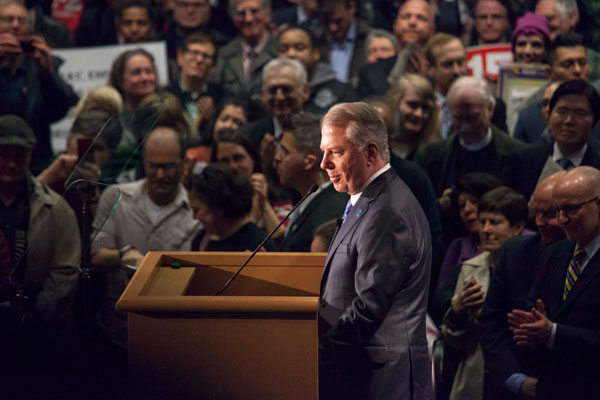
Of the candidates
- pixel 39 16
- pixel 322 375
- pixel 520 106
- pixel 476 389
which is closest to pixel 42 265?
pixel 322 375

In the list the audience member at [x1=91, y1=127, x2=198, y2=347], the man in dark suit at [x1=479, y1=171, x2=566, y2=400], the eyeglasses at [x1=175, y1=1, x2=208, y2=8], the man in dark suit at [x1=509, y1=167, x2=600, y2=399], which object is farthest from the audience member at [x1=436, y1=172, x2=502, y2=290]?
the eyeglasses at [x1=175, y1=1, x2=208, y2=8]

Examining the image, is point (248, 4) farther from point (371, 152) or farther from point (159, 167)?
point (371, 152)

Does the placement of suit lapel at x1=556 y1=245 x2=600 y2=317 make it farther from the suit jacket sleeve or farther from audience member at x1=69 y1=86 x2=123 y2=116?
audience member at x1=69 y1=86 x2=123 y2=116

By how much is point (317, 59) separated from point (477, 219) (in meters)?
2.51

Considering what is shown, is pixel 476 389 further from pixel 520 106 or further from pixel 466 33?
pixel 466 33

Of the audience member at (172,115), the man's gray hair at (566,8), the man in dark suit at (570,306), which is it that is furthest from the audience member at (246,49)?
the man in dark suit at (570,306)

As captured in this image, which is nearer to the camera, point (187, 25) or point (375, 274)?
point (375, 274)

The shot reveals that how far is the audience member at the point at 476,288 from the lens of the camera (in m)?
4.27

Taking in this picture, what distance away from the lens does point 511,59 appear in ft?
21.7

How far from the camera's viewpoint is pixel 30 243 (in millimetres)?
3418

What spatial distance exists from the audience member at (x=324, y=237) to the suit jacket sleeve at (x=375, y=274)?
32.5 inches

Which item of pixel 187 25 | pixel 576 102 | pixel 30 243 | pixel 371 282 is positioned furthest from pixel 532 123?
pixel 30 243

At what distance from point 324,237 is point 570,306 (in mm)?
1054

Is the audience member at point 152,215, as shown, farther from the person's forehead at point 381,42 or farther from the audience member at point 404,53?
the person's forehead at point 381,42
